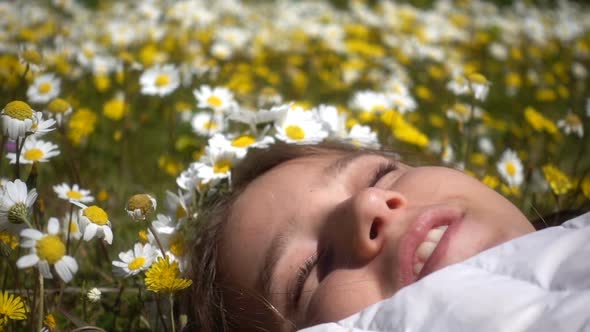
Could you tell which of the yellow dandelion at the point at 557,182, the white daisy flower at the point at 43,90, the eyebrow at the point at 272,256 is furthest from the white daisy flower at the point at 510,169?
the white daisy flower at the point at 43,90

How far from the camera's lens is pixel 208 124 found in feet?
5.94

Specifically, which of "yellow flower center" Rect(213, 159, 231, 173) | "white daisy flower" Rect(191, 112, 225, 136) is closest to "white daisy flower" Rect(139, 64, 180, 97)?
"white daisy flower" Rect(191, 112, 225, 136)

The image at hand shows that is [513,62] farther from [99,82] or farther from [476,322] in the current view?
[476,322]

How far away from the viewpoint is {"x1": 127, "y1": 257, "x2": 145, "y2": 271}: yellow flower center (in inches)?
46.5

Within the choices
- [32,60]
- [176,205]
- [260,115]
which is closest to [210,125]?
[260,115]

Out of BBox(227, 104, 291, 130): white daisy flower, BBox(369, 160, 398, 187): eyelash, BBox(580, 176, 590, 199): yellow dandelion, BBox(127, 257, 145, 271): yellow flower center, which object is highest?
BBox(369, 160, 398, 187): eyelash

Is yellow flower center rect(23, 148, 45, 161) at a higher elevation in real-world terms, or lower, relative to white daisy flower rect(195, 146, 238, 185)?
higher

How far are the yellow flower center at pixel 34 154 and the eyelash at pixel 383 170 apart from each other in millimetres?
662

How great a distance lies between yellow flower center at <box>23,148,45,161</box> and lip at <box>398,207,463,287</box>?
756mm

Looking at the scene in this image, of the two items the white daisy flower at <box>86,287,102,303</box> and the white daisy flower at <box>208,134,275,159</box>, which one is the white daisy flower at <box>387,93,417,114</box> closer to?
the white daisy flower at <box>208,134,275,159</box>

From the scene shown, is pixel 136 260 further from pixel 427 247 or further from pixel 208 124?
pixel 208 124

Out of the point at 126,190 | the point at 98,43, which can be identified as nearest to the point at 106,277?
the point at 126,190

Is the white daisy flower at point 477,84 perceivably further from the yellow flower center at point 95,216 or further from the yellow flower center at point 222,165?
the yellow flower center at point 95,216

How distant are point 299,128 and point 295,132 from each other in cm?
2
